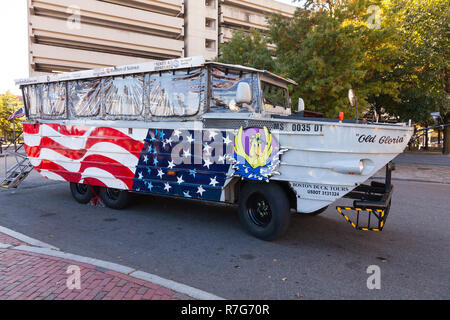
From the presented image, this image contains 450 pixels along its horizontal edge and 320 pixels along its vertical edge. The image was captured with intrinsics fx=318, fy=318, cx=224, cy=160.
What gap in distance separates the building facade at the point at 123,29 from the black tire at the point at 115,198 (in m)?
30.6

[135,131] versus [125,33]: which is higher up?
[125,33]

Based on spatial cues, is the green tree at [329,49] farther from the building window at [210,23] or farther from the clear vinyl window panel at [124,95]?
the building window at [210,23]

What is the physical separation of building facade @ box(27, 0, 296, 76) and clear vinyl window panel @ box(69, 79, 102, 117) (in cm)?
2980

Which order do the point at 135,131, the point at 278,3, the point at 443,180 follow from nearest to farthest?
1. the point at 135,131
2. the point at 443,180
3. the point at 278,3

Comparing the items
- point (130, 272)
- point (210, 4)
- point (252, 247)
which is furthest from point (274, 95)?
point (210, 4)

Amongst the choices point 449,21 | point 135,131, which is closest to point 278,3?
point 449,21

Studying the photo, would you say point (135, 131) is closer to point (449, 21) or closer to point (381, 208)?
point (381, 208)

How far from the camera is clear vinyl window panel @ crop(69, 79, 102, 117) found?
681 centimetres

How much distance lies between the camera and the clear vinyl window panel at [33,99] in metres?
7.86

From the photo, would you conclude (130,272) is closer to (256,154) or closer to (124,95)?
(256,154)

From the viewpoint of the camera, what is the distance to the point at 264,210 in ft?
16.5

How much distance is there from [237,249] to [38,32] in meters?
40.7
